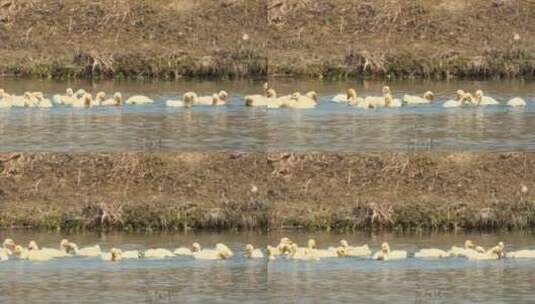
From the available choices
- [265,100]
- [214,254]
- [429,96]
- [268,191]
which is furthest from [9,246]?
[429,96]

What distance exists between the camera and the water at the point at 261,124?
30016 mm

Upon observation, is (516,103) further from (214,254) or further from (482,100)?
(214,254)

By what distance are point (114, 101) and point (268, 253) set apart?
5147mm

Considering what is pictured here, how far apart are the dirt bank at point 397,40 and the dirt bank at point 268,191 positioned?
220 cm

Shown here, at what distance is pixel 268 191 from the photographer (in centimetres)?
3000

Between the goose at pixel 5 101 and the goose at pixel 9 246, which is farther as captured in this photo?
the goose at pixel 5 101

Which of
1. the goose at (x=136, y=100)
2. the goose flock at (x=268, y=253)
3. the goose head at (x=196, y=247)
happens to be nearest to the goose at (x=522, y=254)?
the goose flock at (x=268, y=253)

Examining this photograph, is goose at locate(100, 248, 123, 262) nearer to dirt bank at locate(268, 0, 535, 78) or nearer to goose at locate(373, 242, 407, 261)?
goose at locate(373, 242, 407, 261)

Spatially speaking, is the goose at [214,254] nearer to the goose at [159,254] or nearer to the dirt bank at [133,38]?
the goose at [159,254]

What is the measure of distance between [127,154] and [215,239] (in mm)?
2675

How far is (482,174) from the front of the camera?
30.8 metres

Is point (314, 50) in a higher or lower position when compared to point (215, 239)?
higher

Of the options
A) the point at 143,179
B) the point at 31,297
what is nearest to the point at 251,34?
the point at 143,179

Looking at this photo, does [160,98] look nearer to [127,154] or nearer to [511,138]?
[127,154]
